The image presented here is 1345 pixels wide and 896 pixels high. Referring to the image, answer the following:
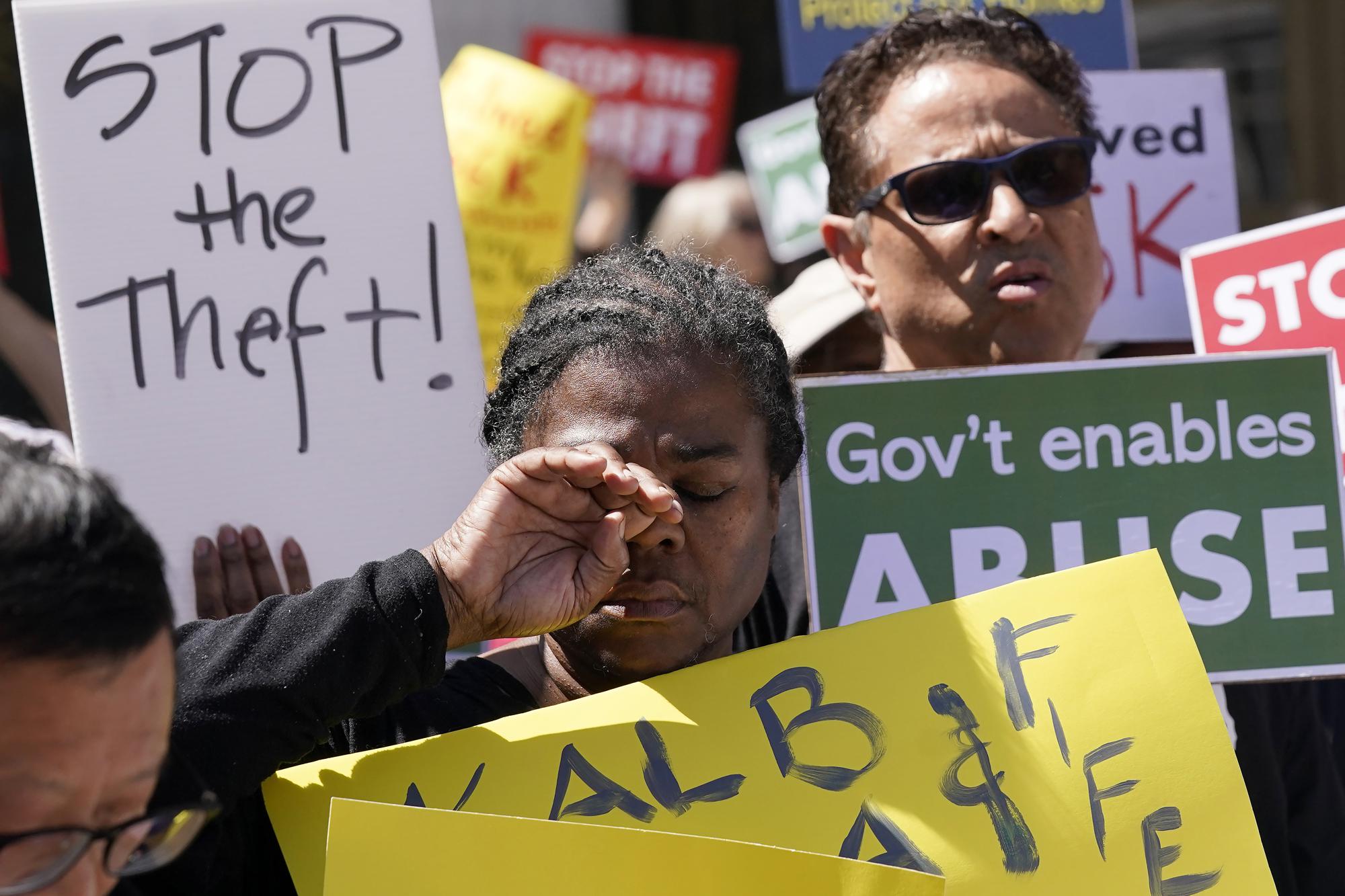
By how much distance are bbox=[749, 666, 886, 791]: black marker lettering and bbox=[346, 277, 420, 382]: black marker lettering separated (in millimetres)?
781

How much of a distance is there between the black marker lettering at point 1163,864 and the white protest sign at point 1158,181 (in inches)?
57.8

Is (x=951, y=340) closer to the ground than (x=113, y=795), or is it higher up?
higher up

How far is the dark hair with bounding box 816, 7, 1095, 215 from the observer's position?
2.26m

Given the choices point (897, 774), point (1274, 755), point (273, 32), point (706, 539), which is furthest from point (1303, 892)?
point (273, 32)

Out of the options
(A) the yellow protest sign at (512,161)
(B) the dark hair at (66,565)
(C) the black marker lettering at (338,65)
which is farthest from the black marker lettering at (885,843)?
(A) the yellow protest sign at (512,161)

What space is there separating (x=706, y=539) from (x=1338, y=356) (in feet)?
3.75

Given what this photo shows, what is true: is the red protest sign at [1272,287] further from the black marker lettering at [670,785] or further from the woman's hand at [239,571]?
the woman's hand at [239,571]

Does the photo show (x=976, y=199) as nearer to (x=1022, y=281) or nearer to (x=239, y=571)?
(x=1022, y=281)

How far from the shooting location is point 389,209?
207cm

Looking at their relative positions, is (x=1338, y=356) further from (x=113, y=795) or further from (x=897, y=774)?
(x=113, y=795)

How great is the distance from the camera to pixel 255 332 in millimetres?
2006

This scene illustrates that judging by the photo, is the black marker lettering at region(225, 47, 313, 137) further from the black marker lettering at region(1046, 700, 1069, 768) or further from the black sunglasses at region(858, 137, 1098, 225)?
the black marker lettering at region(1046, 700, 1069, 768)

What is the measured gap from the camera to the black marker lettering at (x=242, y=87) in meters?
2.04

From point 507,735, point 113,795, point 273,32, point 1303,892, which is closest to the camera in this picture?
point 113,795
